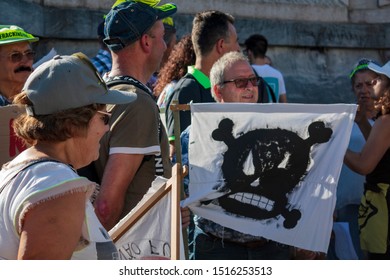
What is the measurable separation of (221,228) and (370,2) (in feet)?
20.5

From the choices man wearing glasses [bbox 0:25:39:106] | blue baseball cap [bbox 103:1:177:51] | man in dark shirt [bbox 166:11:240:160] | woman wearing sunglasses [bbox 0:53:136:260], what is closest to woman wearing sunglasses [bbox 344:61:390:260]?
man in dark shirt [bbox 166:11:240:160]

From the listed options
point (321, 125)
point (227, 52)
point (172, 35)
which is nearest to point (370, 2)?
point (172, 35)

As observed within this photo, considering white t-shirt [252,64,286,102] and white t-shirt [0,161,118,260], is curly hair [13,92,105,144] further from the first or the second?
white t-shirt [252,64,286,102]

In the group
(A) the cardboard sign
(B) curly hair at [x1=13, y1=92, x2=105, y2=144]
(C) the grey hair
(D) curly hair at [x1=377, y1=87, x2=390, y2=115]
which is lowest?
(D) curly hair at [x1=377, y1=87, x2=390, y2=115]

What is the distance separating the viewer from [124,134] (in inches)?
180

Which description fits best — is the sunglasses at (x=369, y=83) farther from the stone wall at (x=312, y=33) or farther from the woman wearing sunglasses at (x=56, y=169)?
the woman wearing sunglasses at (x=56, y=169)

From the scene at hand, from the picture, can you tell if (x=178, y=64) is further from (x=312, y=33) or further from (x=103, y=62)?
(x=312, y=33)

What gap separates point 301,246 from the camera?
523cm

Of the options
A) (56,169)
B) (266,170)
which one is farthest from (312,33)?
(56,169)

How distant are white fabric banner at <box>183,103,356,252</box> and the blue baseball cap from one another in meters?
0.54

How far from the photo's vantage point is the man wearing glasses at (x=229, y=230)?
517 centimetres

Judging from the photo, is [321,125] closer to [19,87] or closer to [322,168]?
[322,168]

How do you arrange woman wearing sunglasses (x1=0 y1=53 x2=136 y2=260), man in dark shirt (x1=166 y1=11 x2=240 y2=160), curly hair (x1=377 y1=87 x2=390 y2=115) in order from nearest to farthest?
woman wearing sunglasses (x1=0 y1=53 x2=136 y2=260) < man in dark shirt (x1=166 y1=11 x2=240 y2=160) < curly hair (x1=377 y1=87 x2=390 y2=115)

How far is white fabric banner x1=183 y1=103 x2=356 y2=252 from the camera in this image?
5191mm
